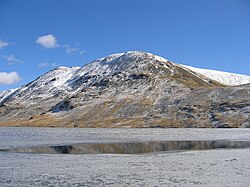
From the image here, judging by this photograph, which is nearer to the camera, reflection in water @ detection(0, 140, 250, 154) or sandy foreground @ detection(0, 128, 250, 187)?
sandy foreground @ detection(0, 128, 250, 187)

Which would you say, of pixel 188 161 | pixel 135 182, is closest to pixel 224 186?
pixel 135 182

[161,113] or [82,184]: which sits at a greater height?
[161,113]

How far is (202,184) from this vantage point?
32.2 meters

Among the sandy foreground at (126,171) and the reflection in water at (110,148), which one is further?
the reflection in water at (110,148)

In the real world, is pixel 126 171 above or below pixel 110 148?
below

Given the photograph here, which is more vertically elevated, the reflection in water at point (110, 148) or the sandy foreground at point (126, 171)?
the reflection in water at point (110, 148)

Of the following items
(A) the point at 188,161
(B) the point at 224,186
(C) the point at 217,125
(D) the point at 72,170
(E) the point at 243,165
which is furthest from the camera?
(C) the point at 217,125

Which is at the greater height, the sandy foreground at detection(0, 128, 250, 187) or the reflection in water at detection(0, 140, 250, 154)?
the reflection in water at detection(0, 140, 250, 154)

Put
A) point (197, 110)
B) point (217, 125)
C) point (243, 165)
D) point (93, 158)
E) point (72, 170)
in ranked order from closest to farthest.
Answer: point (72, 170) → point (243, 165) → point (93, 158) → point (217, 125) → point (197, 110)

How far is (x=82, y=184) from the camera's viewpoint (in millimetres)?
32094

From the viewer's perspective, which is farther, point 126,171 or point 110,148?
point 110,148

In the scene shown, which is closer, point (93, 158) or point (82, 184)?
point (82, 184)

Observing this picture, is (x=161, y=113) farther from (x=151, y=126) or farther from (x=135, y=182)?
(x=135, y=182)

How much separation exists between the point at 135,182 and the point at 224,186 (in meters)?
7.60
